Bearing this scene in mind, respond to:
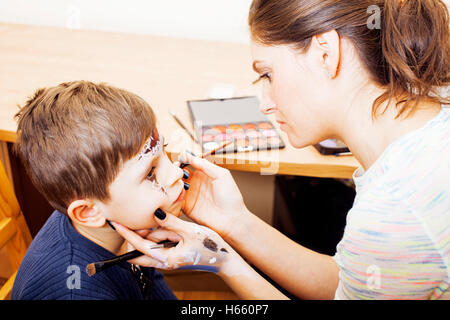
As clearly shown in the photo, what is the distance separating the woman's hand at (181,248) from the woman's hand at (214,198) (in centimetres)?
11

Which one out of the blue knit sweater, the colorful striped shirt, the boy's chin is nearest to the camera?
the colorful striped shirt

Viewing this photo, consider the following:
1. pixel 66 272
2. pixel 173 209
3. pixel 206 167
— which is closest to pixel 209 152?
pixel 206 167

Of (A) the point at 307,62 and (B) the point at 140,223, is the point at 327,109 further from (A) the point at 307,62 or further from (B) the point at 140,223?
(B) the point at 140,223

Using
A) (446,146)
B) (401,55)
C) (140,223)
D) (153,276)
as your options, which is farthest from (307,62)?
(153,276)

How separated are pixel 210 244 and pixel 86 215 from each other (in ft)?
0.80

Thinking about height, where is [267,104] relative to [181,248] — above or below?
above

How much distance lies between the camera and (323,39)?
0.72m

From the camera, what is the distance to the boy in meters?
0.72

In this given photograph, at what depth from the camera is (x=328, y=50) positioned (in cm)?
72

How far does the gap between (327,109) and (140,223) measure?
43 centimetres

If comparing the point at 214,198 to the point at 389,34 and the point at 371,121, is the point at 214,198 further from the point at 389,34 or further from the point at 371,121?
the point at 389,34

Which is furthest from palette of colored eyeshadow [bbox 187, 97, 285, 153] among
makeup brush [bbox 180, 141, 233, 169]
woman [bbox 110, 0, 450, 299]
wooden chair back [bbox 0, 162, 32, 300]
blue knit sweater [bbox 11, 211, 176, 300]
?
wooden chair back [bbox 0, 162, 32, 300]

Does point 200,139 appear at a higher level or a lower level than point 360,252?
higher

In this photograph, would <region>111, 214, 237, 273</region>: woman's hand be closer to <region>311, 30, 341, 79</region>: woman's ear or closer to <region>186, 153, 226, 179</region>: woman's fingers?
<region>186, 153, 226, 179</region>: woman's fingers
